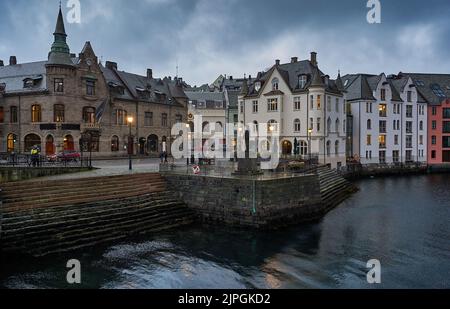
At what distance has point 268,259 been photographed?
17688 millimetres

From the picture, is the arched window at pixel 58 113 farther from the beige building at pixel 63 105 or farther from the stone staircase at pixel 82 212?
the stone staircase at pixel 82 212

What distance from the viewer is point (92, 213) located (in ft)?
66.4

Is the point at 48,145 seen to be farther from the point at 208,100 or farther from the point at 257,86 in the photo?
the point at 208,100

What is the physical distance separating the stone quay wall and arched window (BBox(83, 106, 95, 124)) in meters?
23.0

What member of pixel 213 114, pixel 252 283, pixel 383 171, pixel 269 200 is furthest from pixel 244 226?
pixel 213 114

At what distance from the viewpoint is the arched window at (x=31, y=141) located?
141ft

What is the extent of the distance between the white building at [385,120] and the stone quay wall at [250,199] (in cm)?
3537

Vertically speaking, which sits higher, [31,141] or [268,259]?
[31,141]

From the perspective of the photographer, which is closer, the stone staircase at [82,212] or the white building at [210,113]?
the stone staircase at [82,212]

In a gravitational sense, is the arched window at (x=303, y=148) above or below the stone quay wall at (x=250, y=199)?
above

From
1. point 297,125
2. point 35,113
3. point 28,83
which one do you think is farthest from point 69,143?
point 297,125

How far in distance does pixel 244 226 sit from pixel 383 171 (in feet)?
136

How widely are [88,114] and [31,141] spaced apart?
726 cm

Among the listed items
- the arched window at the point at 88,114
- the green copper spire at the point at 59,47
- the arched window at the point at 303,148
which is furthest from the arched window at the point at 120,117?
the arched window at the point at 303,148
